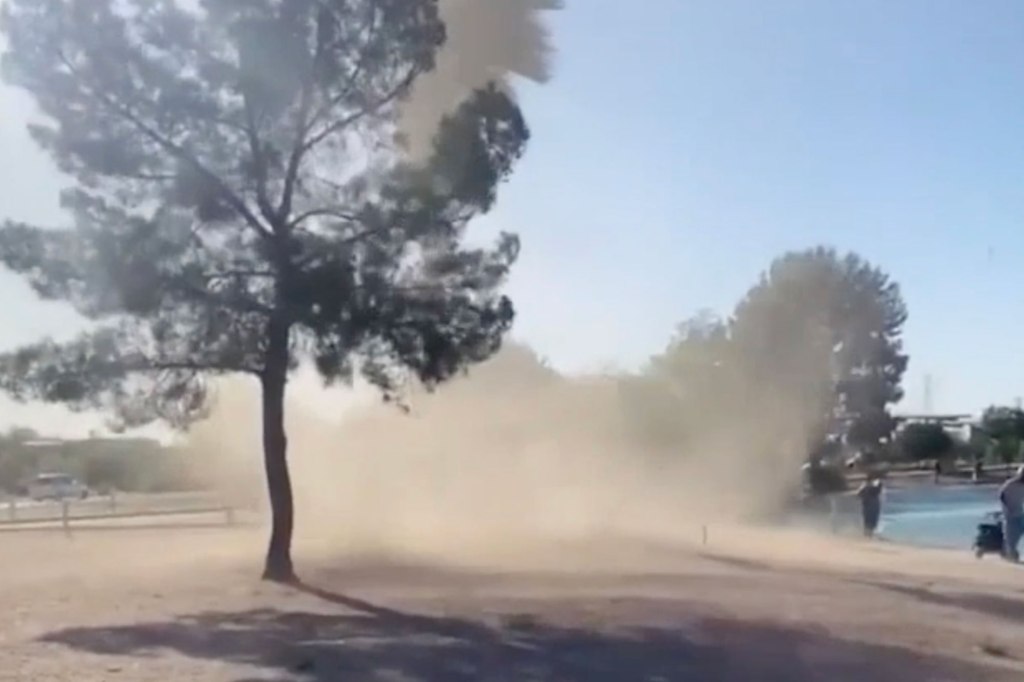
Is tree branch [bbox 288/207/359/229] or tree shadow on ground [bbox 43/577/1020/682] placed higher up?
tree branch [bbox 288/207/359/229]

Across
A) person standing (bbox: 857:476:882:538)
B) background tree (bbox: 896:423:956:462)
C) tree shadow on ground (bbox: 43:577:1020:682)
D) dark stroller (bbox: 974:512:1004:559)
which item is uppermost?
background tree (bbox: 896:423:956:462)

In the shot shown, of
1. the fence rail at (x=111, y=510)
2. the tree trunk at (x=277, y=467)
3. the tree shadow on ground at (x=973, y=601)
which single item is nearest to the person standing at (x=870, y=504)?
the tree shadow on ground at (x=973, y=601)

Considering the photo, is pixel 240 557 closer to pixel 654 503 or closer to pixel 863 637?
pixel 863 637

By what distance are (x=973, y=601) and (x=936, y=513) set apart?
118 ft

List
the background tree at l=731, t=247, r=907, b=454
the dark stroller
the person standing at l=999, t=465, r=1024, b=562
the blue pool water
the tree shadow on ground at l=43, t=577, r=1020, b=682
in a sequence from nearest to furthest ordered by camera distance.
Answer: the tree shadow on ground at l=43, t=577, r=1020, b=682 < the person standing at l=999, t=465, r=1024, b=562 < the dark stroller < the blue pool water < the background tree at l=731, t=247, r=907, b=454

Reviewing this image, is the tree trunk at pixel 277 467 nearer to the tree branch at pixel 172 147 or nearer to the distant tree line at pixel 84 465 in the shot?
the tree branch at pixel 172 147

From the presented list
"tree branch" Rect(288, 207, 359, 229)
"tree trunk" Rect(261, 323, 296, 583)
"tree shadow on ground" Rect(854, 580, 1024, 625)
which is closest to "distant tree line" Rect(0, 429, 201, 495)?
"tree trunk" Rect(261, 323, 296, 583)

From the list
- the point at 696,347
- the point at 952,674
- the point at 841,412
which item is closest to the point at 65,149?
the point at 952,674

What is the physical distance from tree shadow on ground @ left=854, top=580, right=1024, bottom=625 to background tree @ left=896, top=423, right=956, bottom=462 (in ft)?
236

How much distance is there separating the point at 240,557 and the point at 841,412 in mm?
51776

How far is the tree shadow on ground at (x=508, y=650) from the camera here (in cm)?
1670

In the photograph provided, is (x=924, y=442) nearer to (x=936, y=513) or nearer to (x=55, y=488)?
(x=936, y=513)

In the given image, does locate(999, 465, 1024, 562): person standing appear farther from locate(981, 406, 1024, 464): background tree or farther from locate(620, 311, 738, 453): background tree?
locate(981, 406, 1024, 464): background tree

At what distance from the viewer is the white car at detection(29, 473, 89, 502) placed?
78.8m
